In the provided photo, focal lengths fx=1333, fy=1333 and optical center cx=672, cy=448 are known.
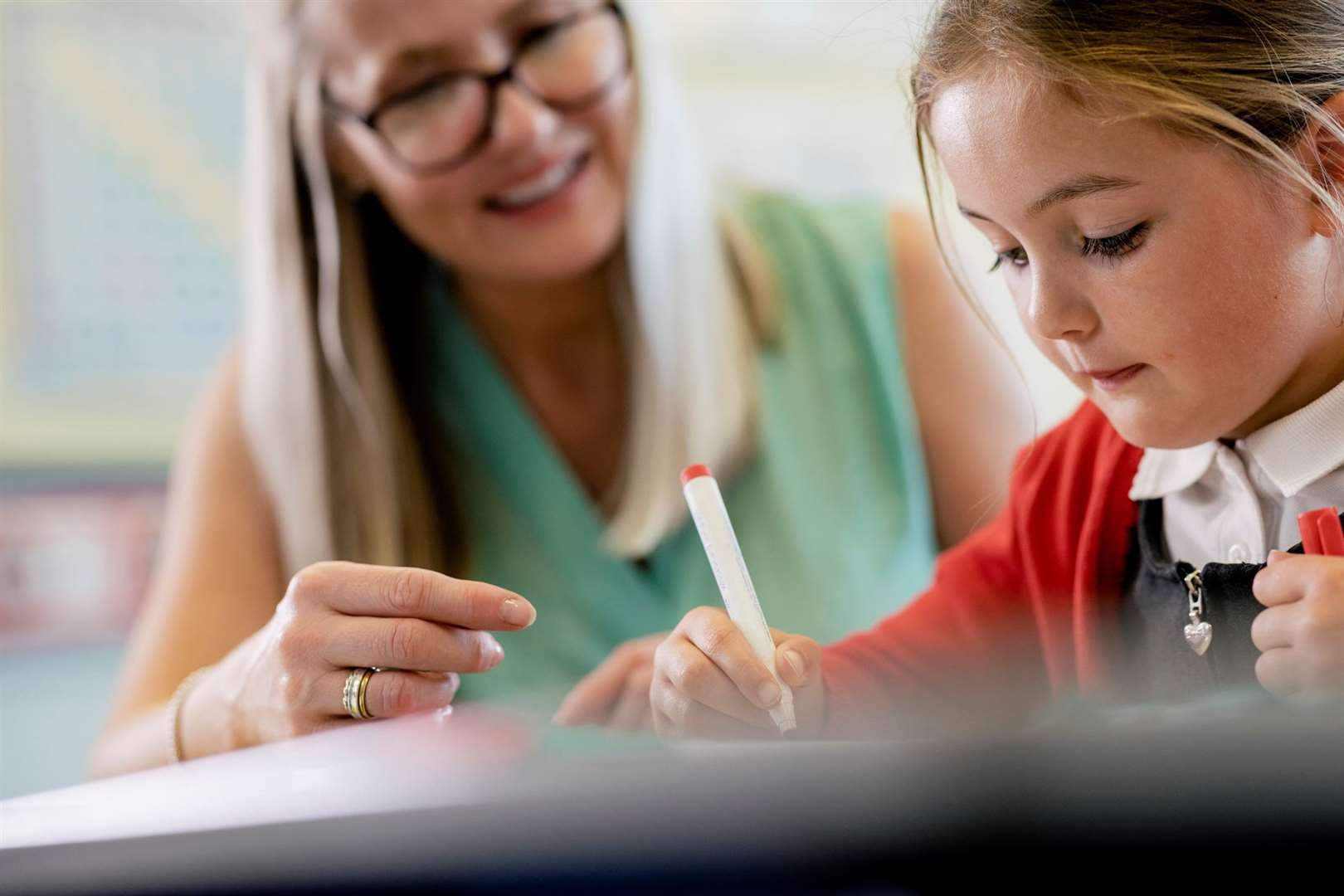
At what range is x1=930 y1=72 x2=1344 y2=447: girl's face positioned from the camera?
1.65 feet

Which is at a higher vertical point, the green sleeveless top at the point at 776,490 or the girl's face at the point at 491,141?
the girl's face at the point at 491,141

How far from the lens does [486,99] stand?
3.46ft

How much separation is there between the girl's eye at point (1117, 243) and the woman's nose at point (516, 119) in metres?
0.63

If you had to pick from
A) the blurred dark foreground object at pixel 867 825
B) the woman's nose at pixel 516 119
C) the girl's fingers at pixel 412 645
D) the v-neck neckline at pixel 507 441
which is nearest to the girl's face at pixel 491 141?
the woman's nose at pixel 516 119

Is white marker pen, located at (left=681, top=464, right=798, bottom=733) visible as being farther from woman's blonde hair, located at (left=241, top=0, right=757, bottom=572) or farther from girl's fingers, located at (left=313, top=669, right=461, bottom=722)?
woman's blonde hair, located at (left=241, top=0, right=757, bottom=572)

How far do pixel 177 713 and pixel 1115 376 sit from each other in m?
0.61

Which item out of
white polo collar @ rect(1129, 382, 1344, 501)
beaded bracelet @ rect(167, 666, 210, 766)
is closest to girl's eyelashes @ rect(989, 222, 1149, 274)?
white polo collar @ rect(1129, 382, 1344, 501)

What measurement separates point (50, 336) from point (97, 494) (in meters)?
0.24

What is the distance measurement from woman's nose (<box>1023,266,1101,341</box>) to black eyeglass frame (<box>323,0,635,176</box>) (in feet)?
2.06

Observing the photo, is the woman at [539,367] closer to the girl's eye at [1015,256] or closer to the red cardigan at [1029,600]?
the red cardigan at [1029,600]

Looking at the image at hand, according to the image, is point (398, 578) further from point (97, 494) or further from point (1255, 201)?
point (97, 494)

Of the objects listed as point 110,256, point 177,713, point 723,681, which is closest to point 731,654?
point 723,681

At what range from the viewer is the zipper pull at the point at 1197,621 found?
1.77 ft

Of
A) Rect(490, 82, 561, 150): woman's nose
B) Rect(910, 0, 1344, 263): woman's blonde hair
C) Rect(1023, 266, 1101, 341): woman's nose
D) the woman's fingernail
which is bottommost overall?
the woman's fingernail
